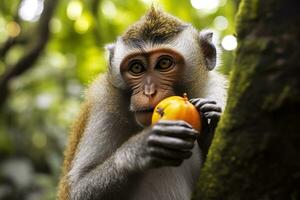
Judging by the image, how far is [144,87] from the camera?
450 cm

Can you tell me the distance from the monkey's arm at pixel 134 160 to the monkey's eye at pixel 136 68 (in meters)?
0.72

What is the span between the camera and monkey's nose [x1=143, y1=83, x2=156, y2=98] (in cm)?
436

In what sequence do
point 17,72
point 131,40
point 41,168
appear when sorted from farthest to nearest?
point 41,168 → point 17,72 → point 131,40

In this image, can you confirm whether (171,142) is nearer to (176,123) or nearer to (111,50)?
(176,123)

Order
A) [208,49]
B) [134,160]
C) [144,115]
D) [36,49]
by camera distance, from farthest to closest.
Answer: [36,49] < [208,49] < [144,115] < [134,160]

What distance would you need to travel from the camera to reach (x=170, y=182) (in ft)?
16.7

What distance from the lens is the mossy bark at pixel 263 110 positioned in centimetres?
232

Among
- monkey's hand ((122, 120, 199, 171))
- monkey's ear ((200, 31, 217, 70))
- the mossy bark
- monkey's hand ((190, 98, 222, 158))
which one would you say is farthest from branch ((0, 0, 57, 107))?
the mossy bark

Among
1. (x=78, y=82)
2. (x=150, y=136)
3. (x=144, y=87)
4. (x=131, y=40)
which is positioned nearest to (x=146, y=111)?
(x=144, y=87)

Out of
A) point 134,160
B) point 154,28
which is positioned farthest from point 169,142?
point 154,28

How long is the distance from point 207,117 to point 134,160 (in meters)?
0.64

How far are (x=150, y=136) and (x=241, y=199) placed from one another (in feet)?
3.93

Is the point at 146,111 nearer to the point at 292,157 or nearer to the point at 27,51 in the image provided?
the point at 292,157

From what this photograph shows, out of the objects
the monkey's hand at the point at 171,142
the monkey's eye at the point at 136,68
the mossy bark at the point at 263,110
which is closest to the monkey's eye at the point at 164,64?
the monkey's eye at the point at 136,68
